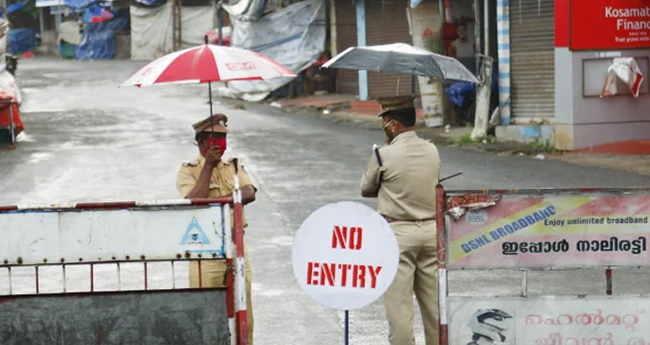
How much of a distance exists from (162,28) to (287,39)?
1398cm

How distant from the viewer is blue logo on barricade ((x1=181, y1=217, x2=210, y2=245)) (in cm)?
675

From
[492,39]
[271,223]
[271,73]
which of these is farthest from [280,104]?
[271,73]

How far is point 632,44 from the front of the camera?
1912 cm

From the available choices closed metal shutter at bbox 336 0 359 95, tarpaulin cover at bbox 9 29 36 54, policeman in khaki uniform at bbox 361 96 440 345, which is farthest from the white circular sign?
tarpaulin cover at bbox 9 29 36 54

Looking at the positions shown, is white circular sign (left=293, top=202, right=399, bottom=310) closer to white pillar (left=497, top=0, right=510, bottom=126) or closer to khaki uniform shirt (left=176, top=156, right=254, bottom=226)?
khaki uniform shirt (left=176, top=156, right=254, bottom=226)

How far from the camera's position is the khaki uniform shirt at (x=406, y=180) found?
22.8 ft

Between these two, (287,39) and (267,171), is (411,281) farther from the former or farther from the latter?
(287,39)

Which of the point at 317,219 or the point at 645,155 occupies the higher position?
the point at 317,219

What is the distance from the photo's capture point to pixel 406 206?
6945mm

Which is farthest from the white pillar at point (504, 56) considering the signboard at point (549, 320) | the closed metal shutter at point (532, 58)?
the signboard at point (549, 320)

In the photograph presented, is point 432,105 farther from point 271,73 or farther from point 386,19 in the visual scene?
point 271,73

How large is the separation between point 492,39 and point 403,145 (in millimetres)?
14660

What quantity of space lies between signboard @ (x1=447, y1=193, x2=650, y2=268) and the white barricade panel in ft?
4.61

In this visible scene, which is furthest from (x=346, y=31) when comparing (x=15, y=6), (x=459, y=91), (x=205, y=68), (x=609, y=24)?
(x=15, y=6)
